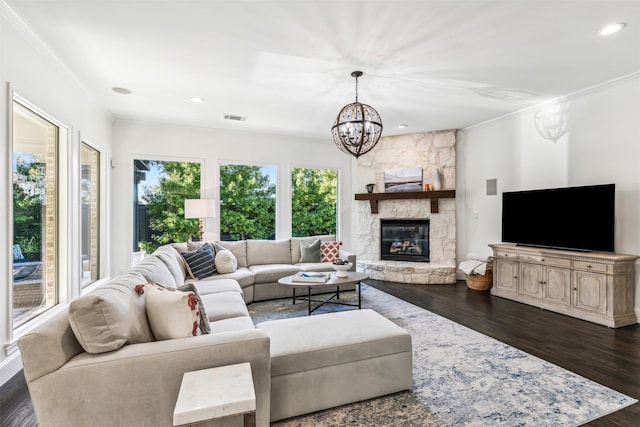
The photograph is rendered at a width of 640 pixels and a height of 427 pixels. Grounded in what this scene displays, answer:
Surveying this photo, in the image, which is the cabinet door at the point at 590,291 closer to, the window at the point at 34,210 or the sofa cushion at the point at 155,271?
the sofa cushion at the point at 155,271

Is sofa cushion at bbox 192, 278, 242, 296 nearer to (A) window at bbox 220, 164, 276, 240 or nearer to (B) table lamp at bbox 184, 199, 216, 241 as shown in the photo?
(B) table lamp at bbox 184, 199, 216, 241

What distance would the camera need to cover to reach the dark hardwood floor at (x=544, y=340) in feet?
6.79

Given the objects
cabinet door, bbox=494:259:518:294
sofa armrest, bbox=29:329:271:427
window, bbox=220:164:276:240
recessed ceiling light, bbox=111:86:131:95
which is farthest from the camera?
window, bbox=220:164:276:240

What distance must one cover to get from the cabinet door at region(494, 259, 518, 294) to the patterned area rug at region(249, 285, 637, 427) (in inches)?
70.8

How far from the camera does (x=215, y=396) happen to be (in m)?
1.25

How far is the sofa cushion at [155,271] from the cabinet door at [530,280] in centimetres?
436

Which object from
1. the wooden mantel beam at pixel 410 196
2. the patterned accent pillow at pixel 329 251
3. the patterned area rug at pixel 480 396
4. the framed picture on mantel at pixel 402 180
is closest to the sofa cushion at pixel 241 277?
the patterned accent pillow at pixel 329 251

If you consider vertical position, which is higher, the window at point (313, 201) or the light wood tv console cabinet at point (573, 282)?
the window at point (313, 201)

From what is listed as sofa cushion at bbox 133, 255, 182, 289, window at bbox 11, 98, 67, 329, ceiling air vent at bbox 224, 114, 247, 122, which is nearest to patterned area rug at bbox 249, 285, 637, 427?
sofa cushion at bbox 133, 255, 182, 289

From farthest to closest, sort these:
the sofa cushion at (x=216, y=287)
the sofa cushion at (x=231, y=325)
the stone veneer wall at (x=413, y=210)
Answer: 1. the stone veneer wall at (x=413, y=210)
2. the sofa cushion at (x=216, y=287)
3. the sofa cushion at (x=231, y=325)

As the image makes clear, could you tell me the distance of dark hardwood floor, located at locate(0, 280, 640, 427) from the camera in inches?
81.5

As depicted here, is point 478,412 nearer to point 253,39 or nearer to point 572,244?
point 572,244

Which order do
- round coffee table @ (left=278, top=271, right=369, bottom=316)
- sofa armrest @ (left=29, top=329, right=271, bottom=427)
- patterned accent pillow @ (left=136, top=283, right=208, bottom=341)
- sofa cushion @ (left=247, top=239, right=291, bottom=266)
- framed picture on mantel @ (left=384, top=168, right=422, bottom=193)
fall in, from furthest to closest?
framed picture on mantel @ (left=384, top=168, right=422, bottom=193)
sofa cushion @ (left=247, top=239, right=291, bottom=266)
round coffee table @ (left=278, top=271, right=369, bottom=316)
patterned accent pillow @ (left=136, top=283, right=208, bottom=341)
sofa armrest @ (left=29, top=329, right=271, bottom=427)

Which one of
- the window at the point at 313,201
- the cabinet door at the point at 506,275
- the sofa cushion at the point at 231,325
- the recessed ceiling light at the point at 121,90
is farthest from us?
the window at the point at 313,201
